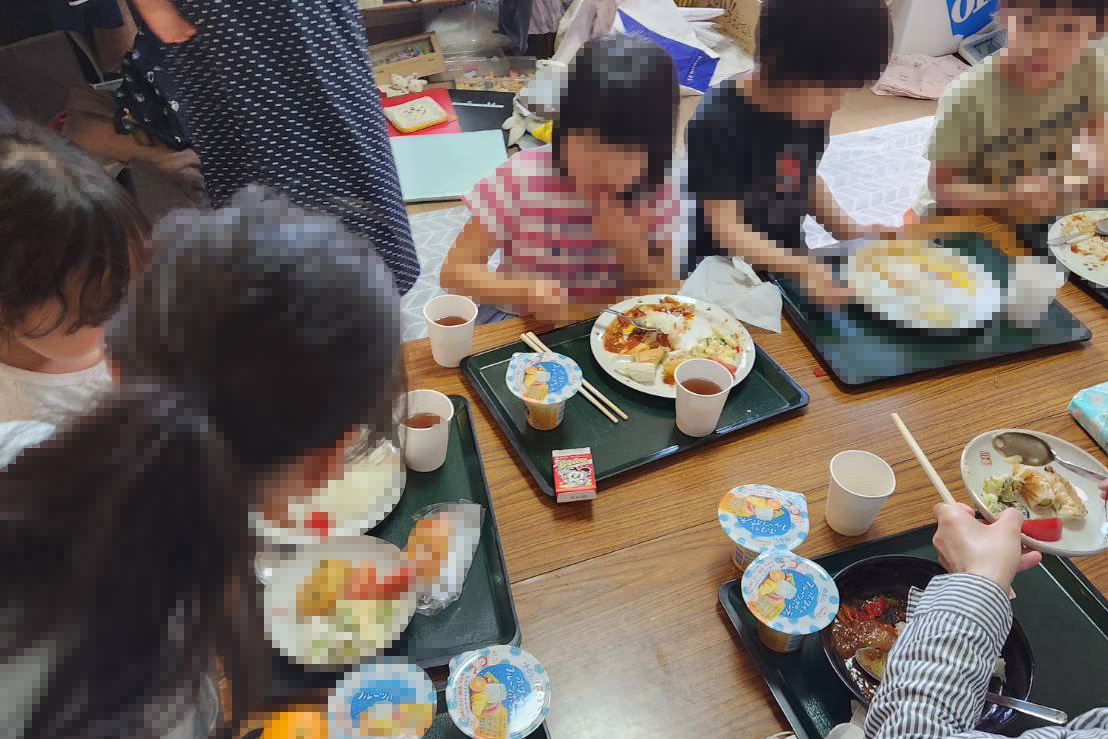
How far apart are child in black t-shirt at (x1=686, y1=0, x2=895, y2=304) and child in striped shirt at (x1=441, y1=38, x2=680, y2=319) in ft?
0.42

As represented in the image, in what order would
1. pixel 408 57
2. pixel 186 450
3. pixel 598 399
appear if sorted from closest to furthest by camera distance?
pixel 186 450 < pixel 598 399 < pixel 408 57

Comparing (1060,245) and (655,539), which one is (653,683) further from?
(1060,245)

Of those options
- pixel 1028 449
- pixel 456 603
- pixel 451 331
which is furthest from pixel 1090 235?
pixel 456 603

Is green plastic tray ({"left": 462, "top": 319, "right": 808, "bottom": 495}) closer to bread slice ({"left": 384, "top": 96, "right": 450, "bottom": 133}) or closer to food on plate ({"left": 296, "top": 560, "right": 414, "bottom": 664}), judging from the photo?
food on plate ({"left": 296, "top": 560, "right": 414, "bottom": 664})

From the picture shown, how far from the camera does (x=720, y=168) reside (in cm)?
160

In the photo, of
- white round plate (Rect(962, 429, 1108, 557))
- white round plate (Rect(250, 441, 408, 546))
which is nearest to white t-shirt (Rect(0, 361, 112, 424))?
white round plate (Rect(250, 441, 408, 546))

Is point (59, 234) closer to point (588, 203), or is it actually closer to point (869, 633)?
point (588, 203)

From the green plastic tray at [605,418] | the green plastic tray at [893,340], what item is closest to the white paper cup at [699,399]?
the green plastic tray at [605,418]

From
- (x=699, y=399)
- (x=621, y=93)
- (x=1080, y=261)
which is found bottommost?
(x=1080, y=261)

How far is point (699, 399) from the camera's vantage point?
1026 millimetres

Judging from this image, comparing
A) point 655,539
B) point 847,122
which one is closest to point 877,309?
point 655,539

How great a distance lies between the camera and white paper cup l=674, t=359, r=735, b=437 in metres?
1.03

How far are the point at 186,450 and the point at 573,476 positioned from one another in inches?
25.0

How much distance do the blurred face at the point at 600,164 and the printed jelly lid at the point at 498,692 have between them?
2.90 ft
